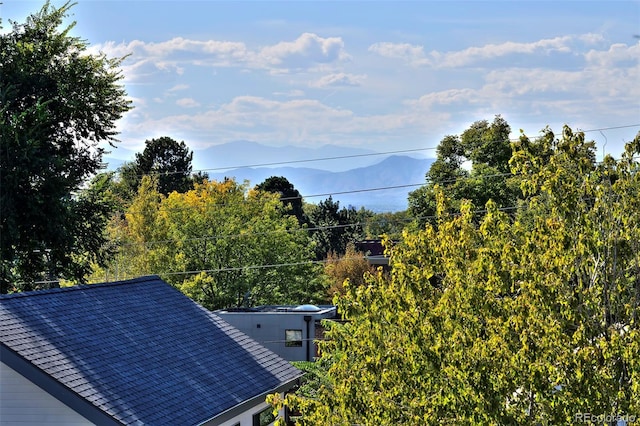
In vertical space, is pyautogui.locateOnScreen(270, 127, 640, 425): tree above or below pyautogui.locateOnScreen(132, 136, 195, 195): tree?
below

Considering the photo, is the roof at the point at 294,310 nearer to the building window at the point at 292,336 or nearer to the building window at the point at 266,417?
the building window at the point at 292,336

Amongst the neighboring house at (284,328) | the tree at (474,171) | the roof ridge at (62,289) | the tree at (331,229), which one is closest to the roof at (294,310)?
the neighboring house at (284,328)

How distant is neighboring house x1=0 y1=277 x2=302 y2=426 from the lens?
627 inches

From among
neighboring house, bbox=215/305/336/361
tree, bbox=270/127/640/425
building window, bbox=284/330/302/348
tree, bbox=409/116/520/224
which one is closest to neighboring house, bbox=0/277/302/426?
tree, bbox=270/127/640/425

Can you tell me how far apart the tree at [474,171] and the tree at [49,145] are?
22852 mm

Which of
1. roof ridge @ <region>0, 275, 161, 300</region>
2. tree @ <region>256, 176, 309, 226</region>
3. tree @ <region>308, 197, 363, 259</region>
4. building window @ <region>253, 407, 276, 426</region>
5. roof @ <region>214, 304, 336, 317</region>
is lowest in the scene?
building window @ <region>253, 407, 276, 426</region>

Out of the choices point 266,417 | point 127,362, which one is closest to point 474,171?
point 266,417

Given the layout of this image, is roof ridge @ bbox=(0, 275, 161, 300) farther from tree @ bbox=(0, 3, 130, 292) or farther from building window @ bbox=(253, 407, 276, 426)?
tree @ bbox=(0, 3, 130, 292)

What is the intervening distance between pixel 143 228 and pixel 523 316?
44530 mm

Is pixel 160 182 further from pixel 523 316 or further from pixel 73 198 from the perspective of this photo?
pixel 523 316

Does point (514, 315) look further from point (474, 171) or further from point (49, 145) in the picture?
point (474, 171)

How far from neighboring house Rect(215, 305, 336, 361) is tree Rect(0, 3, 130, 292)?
7.50 m

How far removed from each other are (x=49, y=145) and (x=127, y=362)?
18.6 m

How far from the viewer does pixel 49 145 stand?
3431 cm
